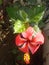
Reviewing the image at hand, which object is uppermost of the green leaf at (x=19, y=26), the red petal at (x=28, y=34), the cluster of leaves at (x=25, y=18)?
the cluster of leaves at (x=25, y=18)

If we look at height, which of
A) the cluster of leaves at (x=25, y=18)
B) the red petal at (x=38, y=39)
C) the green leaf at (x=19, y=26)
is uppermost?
the cluster of leaves at (x=25, y=18)

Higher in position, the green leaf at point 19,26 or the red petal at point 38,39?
the green leaf at point 19,26

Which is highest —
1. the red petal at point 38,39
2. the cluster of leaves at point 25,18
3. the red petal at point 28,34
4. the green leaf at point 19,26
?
the cluster of leaves at point 25,18

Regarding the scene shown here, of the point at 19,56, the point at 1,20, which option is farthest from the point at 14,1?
the point at 19,56

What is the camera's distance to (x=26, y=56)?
99 centimetres

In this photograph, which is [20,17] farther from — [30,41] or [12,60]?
[12,60]

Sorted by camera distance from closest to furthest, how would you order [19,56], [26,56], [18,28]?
[18,28]
[26,56]
[19,56]

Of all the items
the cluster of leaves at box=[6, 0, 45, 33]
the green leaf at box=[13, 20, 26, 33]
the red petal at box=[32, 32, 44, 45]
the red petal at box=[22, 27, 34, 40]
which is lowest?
the red petal at box=[32, 32, 44, 45]

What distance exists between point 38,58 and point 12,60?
131mm

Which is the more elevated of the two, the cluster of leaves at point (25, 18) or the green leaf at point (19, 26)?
the cluster of leaves at point (25, 18)

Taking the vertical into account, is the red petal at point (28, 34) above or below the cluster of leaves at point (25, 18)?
below

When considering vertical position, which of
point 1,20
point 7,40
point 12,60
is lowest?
point 12,60

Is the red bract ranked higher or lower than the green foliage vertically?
lower

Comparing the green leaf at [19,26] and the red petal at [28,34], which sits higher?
the green leaf at [19,26]
